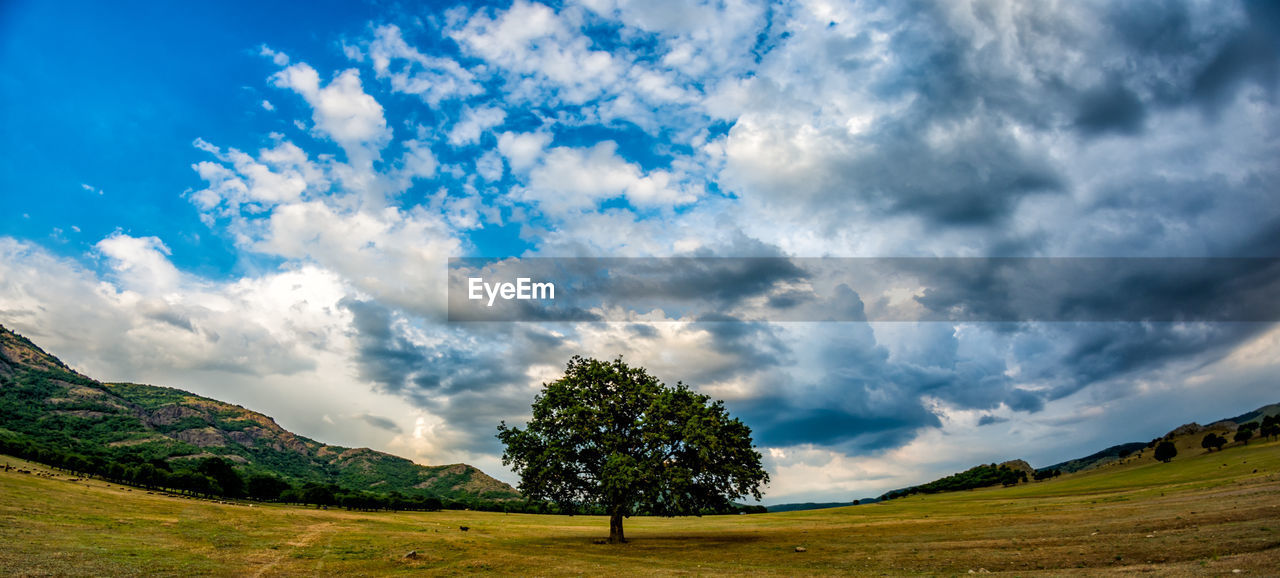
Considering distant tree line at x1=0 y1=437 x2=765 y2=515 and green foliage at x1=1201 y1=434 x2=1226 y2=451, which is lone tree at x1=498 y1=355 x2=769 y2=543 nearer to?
distant tree line at x1=0 y1=437 x2=765 y2=515

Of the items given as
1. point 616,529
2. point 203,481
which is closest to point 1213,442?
point 616,529

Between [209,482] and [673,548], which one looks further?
[209,482]

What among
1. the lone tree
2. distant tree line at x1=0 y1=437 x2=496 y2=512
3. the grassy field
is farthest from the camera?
distant tree line at x1=0 y1=437 x2=496 y2=512

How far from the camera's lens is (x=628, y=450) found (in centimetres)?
4988

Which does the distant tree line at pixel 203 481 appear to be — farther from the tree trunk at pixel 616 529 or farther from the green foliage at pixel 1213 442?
the green foliage at pixel 1213 442

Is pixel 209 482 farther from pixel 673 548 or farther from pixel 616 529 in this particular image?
pixel 673 548

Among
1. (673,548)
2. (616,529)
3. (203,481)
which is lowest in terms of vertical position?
(203,481)

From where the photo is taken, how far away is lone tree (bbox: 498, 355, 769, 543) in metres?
46.7

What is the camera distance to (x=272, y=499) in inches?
5974

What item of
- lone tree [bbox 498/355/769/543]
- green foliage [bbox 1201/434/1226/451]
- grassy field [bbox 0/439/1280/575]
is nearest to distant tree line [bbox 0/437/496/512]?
grassy field [bbox 0/439/1280/575]

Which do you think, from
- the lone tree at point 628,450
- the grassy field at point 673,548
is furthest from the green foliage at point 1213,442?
the lone tree at point 628,450

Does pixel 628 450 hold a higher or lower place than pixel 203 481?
higher

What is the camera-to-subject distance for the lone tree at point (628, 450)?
153ft

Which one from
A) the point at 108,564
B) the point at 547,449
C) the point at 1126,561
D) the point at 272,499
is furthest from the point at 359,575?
the point at 272,499
